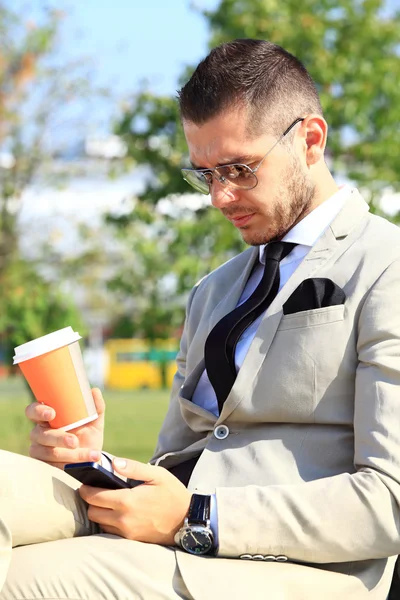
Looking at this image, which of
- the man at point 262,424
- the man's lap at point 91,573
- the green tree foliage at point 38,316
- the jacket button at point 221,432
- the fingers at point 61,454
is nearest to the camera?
the man's lap at point 91,573

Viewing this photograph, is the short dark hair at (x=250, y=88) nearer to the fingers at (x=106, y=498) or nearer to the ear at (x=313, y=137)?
the ear at (x=313, y=137)

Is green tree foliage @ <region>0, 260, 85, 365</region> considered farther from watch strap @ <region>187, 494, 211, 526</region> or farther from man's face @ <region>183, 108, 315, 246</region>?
watch strap @ <region>187, 494, 211, 526</region>

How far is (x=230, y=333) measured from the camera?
255 centimetres

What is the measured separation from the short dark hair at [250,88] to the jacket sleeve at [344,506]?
0.80m

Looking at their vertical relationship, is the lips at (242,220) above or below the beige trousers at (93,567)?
above

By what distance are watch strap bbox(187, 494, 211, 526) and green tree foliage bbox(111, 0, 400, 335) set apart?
7.67 metres

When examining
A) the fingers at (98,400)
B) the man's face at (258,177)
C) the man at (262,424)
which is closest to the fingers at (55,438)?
the man at (262,424)

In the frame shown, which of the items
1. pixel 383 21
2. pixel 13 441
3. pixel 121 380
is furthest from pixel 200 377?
pixel 121 380

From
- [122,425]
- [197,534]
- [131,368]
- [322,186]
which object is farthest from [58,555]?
[131,368]

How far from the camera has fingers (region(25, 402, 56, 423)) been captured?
8.11ft

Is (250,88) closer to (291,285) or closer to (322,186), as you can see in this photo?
(322,186)

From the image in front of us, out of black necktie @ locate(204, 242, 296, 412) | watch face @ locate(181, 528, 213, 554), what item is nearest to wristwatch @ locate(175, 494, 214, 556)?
watch face @ locate(181, 528, 213, 554)

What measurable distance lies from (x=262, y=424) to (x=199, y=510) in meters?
0.34

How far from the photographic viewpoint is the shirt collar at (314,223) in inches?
103
